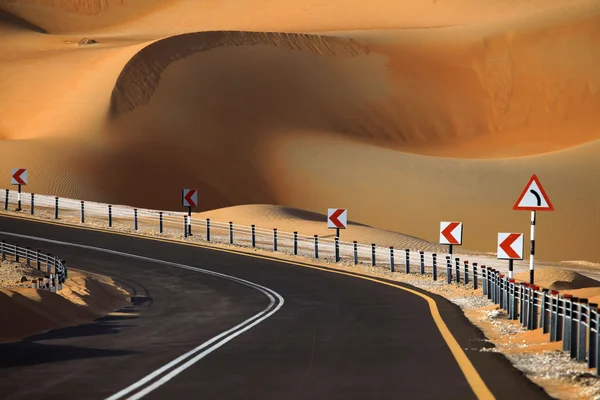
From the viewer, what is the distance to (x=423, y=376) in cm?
1262

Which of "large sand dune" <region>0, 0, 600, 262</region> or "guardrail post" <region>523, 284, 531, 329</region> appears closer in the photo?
"guardrail post" <region>523, 284, 531, 329</region>

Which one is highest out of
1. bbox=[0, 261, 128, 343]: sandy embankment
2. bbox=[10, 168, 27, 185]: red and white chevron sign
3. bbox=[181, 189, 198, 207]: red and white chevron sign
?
bbox=[10, 168, 27, 185]: red and white chevron sign

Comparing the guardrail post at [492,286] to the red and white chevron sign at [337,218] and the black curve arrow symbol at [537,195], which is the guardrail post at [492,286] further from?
the red and white chevron sign at [337,218]

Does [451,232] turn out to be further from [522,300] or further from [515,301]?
[522,300]

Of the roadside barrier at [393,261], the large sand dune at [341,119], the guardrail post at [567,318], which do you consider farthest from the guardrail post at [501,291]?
the large sand dune at [341,119]

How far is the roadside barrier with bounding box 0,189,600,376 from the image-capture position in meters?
14.4

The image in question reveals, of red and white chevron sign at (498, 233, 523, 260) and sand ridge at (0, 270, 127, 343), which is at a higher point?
red and white chevron sign at (498, 233, 523, 260)

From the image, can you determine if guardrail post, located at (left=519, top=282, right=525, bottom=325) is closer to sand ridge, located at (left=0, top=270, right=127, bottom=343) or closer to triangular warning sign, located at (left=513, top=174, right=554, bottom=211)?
triangular warning sign, located at (left=513, top=174, right=554, bottom=211)

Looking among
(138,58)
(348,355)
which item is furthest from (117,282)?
(138,58)

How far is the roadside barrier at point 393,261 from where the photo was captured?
14430 millimetres

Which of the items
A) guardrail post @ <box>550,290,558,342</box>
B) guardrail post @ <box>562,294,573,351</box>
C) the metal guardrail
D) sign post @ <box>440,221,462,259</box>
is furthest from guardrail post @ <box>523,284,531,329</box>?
the metal guardrail

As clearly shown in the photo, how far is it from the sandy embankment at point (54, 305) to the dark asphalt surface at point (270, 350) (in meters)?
0.56

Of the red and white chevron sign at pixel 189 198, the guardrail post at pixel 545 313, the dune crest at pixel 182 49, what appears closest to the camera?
the guardrail post at pixel 545 313

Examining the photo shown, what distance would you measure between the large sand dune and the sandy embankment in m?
56.0
